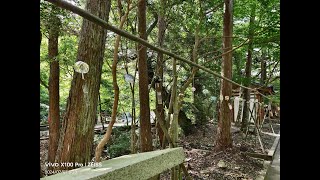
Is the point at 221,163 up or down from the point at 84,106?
down

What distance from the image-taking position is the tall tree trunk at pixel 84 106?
89.4 inches

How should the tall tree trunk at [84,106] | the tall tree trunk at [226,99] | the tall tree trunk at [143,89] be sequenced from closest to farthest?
the tall tree trunk at [84,106]
the tall tree trunk at [143,89]
the tall tree trunk at [226,99]

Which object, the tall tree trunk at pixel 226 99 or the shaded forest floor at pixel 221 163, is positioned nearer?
the shaded forest floor at pixel 221 163

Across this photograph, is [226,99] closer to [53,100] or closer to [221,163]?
[221,163]

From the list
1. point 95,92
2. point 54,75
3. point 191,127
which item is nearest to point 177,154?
point 95,92

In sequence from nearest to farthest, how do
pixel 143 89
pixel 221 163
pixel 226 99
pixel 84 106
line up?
pixel 84 106, pixel 143 89, pixel 221 163, pixel 226 99

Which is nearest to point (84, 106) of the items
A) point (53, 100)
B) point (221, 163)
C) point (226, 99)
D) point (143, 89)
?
point (143, 89)

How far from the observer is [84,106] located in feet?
7.68

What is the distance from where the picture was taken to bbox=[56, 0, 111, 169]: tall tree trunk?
2271mm

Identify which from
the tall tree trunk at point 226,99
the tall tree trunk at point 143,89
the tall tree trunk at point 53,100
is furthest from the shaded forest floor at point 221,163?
the tall tree trunk at point 143,89

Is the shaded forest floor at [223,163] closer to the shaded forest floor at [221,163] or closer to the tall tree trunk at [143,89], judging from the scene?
the shaded forest floor at [221,163]
